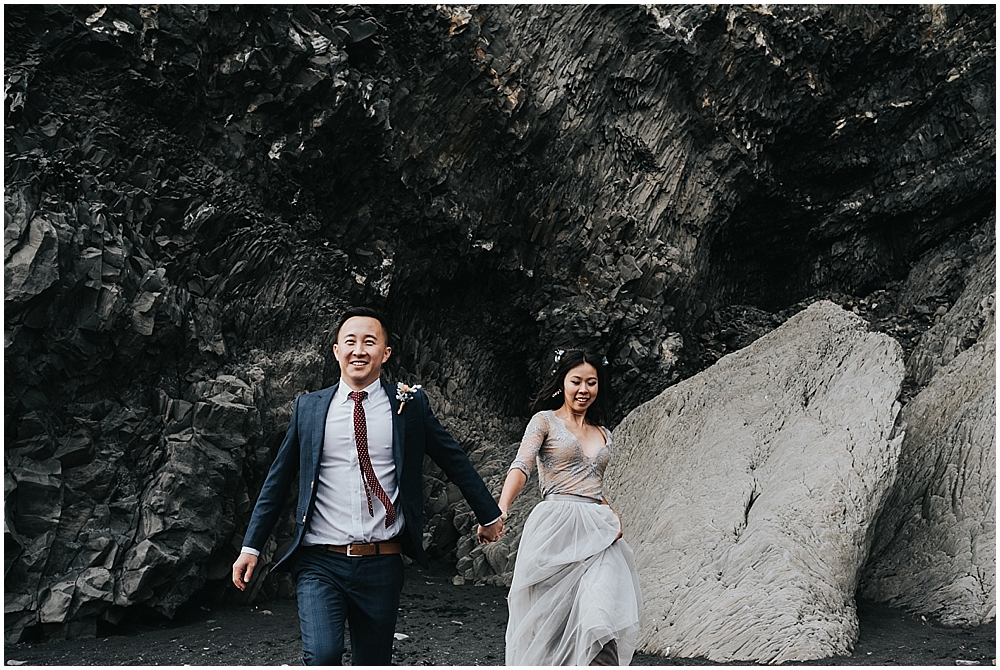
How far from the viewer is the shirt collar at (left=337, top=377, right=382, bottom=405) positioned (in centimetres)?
317

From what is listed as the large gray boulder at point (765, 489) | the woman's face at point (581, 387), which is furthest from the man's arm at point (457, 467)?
the large gray boulder at point (765, 489)

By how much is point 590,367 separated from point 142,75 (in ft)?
15.8

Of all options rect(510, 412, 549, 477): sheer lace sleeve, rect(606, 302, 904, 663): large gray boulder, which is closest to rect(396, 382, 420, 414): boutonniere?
rect(510, 412, 549, 477): sheer lace sleeve

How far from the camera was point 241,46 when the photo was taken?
695 centimetres

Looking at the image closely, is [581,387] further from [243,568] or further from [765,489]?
[765,489]

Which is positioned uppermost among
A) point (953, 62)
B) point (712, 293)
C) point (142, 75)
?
point (953, 62)

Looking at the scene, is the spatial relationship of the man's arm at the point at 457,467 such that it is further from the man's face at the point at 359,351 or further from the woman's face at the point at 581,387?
the woman's face at the point at 581,387

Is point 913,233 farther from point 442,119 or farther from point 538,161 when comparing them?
point 442,119

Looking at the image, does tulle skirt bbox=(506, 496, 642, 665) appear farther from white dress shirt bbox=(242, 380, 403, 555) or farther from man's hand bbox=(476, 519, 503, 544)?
white dress shirt bbox=(242, 380, 403, 555)

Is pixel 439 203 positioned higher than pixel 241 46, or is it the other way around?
pixel 241 46

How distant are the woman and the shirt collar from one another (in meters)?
0.84

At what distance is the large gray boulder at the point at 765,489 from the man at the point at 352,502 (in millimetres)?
3021

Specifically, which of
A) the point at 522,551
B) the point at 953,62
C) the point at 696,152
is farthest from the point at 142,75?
the point at 953,62

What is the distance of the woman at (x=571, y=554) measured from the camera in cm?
362
